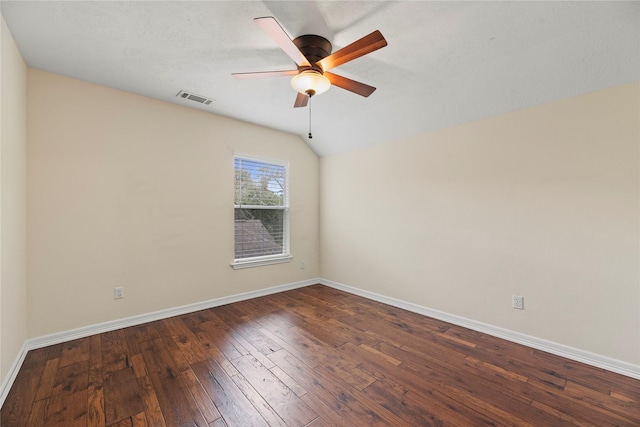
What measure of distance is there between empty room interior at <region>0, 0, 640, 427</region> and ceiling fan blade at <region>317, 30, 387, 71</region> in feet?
0.05

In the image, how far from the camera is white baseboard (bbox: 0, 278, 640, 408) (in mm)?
2098

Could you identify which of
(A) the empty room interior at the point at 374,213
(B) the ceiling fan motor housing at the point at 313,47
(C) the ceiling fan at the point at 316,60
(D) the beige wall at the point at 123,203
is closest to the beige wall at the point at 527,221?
(A) the empty room interior at the point at 374,213

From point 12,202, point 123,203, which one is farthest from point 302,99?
point 12,202

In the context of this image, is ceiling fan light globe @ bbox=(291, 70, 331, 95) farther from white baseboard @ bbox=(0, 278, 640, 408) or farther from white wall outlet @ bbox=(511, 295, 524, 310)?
white baseboard @ bbox=(0, 278, 640, 408)

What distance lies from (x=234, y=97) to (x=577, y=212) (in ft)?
11.7

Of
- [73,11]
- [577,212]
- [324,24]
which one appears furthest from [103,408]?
[577,212]

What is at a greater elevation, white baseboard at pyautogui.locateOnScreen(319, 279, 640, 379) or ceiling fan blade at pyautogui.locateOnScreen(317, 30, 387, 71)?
ceiling fan blade at pyautogui.locateOnScreen(317, 30, 387, 71)

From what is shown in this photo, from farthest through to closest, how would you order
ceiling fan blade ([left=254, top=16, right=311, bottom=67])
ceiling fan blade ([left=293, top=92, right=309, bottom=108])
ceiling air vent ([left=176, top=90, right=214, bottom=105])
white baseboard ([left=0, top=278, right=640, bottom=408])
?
ceiling air vent ([left=176, top=90, right=214, bottom=105])
ceiling fan blade ([left=293, top=92, right=309, bottom=108])
white baseboard ([left=0, top=278, right=640, bottom=408])
ceiling fan blade ([left=254, top=16, right=311, bottom=67])

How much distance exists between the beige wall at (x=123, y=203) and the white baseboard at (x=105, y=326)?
54 mm

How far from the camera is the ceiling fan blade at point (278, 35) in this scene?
4.77ft

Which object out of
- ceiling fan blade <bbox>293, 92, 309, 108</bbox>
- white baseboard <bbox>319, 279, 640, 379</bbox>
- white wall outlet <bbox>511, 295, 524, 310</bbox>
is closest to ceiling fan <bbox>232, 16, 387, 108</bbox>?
ceiling fan blade <bbox>293, 92, 309, 108</bbox>

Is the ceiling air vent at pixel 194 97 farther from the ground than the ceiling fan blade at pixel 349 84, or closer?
farther from the ground

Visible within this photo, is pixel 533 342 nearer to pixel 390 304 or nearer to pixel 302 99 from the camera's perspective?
pixel 390 304

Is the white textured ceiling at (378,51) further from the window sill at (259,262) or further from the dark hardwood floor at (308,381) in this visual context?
the dark hardwood floor at (308,381)
